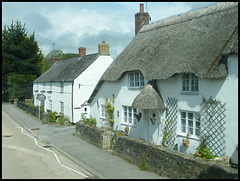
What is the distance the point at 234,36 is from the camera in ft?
34.5

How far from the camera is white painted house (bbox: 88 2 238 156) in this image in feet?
34.7

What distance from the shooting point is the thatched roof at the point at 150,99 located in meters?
13.4

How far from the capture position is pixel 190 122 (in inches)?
486

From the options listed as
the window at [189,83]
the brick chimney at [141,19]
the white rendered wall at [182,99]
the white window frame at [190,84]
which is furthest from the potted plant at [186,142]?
the brick chimney at [141,19]

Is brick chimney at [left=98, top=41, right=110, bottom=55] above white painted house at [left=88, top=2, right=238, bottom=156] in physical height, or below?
above

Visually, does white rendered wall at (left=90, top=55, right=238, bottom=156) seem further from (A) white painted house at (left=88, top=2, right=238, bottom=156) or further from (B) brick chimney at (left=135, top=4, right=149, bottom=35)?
(B) brick chimney at (left=135, top=4, right=149, bottom=35)

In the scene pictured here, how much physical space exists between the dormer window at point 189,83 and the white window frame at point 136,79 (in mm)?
3217

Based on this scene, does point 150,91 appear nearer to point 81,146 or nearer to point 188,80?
point 188,80

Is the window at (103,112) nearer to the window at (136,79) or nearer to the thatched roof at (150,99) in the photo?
the window at (136,79)

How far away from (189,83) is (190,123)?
194 centimetres

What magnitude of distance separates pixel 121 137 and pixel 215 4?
348 inches

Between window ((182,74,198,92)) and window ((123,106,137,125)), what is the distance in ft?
14.3

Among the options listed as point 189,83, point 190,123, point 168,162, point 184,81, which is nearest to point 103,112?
point 184,81

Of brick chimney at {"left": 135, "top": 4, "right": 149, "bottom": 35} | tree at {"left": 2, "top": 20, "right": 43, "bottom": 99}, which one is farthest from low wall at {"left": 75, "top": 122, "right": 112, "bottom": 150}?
tree at {"left": 2, "top": 20, "right": 43, "bottom": 99}
